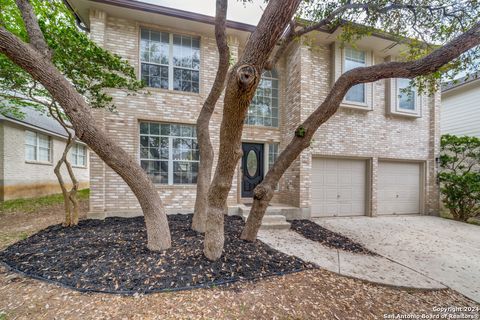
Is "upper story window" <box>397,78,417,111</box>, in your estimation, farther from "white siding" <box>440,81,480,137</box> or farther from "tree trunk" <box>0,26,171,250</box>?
"tree trunk" <box>0,26,171,250</box>

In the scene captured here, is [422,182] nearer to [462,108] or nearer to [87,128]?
[462,108]

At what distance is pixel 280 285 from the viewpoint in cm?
269

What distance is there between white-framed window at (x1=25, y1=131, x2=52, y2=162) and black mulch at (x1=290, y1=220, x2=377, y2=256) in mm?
12361

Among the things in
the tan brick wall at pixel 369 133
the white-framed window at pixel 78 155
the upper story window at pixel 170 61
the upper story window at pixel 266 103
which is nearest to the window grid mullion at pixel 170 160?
the upper story window at pixel 170 61

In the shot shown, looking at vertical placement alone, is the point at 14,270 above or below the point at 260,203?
below

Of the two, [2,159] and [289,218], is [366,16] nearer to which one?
[289,218]

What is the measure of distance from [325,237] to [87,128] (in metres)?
5.21

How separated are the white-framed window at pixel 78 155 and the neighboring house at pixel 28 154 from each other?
98 centimetres

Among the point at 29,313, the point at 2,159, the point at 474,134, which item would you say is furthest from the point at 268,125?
the point at 2,159

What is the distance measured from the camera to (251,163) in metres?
7.16

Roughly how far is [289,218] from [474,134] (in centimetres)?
931

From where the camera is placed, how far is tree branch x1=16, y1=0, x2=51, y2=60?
2.86 metres

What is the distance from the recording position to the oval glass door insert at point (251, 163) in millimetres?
7137

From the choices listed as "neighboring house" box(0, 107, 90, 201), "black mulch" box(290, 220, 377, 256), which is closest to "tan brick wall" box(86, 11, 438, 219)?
"black mulch" box(290, 220, 377, 256)
